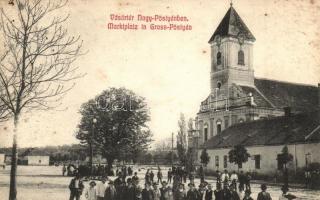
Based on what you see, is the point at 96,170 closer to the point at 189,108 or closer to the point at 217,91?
the point at 189,108

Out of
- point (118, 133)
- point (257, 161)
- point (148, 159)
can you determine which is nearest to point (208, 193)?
point (257, 161)

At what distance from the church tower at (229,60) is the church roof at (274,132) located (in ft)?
18.9

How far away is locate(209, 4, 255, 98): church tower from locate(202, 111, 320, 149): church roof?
5.77 m

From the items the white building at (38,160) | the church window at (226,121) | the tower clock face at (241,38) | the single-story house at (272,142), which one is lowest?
the white building at (38,160)

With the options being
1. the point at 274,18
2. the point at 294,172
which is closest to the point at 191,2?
the point at 274,18

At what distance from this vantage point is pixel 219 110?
39.3m

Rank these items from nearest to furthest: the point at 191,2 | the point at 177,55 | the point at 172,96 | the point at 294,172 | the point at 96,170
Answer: the point at 191,2
the point at 177,55
the point at 172,96
the point at 294,172
the point at 96,170

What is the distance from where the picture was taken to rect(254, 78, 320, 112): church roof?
3844 cm

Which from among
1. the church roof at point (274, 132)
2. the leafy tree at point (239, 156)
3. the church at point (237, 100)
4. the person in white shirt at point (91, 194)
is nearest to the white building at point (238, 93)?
the church at point (237, 100)

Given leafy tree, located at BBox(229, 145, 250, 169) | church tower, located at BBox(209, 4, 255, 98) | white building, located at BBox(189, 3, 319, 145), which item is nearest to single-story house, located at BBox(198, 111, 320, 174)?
leafy tree, located at BBox(229, 145, 250, 169)

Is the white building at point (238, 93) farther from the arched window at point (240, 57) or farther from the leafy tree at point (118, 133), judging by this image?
the leafy tree at point (118, 133)

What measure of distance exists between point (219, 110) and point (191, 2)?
89.6 feet

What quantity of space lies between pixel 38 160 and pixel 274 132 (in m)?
39.5

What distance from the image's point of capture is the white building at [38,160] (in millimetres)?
57719
